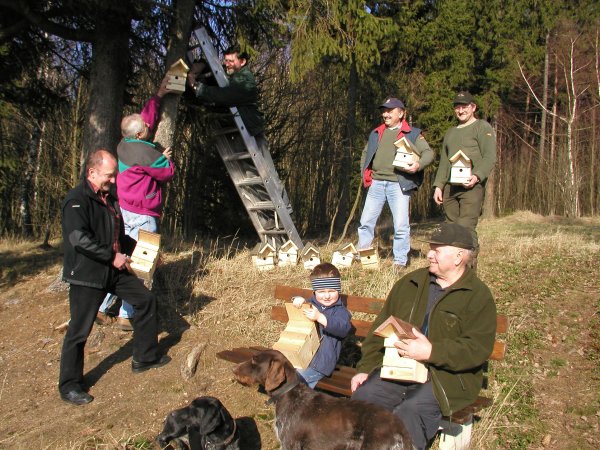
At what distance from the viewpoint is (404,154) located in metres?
6.40

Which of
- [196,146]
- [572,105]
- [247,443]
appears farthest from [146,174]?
[572,105]

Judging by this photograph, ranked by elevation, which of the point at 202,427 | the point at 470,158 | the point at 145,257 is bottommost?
the point at 202,427

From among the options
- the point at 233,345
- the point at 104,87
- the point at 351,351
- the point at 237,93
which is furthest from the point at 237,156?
the point at 351,351

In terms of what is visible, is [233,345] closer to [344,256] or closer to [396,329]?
[344,256]

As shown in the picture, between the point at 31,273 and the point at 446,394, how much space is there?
6.40 m

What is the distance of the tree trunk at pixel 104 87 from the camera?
6.74 m

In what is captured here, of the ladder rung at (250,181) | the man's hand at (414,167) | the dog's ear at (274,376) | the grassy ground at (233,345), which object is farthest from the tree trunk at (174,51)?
the dog's ear at (274,376)

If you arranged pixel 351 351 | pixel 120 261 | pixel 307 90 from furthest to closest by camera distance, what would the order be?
1. pixel 307 90
2. pixel 351 351
3. pixel 120 261

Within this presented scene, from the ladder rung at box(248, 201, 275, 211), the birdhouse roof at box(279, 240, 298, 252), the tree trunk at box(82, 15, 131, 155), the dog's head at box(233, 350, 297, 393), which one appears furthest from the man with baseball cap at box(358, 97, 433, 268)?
the dog's head at box(233, 350, 297, 393)

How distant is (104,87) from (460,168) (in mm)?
4298

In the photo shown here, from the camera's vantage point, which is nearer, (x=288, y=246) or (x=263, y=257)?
(x=263, y=257)

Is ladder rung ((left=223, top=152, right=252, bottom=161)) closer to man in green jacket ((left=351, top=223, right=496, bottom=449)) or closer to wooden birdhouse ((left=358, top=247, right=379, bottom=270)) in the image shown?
wooden birdhouse ((left=358, top=247, right=379, bottom=270))

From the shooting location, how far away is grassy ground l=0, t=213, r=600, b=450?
4074 mm

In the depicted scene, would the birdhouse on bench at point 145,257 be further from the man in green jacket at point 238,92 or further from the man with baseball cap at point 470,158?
the man with baseball cap at point 470,158
